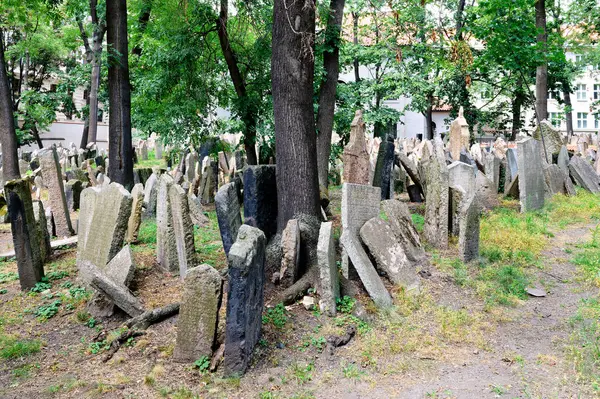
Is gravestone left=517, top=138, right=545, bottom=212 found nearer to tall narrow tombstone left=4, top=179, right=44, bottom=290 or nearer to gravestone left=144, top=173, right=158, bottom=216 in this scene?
gravestone left=144, top=173, right=158, bottom=216

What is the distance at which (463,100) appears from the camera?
22938mm

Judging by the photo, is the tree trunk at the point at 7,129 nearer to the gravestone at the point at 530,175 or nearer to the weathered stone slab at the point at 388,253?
the weathered stone slab at the point at 388,253

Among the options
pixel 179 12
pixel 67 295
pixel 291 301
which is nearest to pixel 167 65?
pixel 179 12

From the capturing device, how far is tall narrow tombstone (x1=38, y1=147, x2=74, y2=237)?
332 inches

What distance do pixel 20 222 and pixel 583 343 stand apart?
6193 millimetres

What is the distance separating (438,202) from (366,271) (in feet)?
7.56

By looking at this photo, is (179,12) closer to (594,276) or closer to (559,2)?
(594,276)

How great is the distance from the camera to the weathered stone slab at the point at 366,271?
536 cm

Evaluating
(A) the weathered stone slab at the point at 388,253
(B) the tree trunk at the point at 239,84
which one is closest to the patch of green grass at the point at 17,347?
(A) the weathered stone slab at the point at 388,253

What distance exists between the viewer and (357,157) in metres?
7.65

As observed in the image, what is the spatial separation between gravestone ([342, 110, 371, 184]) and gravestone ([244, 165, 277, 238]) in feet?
4.64

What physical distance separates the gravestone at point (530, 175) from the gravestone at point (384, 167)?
7.48ft

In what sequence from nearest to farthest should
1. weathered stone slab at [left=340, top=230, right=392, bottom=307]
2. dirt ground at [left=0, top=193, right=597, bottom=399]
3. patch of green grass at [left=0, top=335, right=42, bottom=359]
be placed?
dirt ground at [left=0, top=193, right=597, bottom=399], patch of green grass at [left=0, top=335, right=42, bottom=359], weathered stone slab at [left=340, top=230, right=392, bottom=307]

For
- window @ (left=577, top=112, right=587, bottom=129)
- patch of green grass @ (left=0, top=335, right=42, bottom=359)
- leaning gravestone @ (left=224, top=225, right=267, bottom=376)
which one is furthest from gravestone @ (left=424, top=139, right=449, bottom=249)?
window @ (left=577, top=112, right=587, bottom=129)
